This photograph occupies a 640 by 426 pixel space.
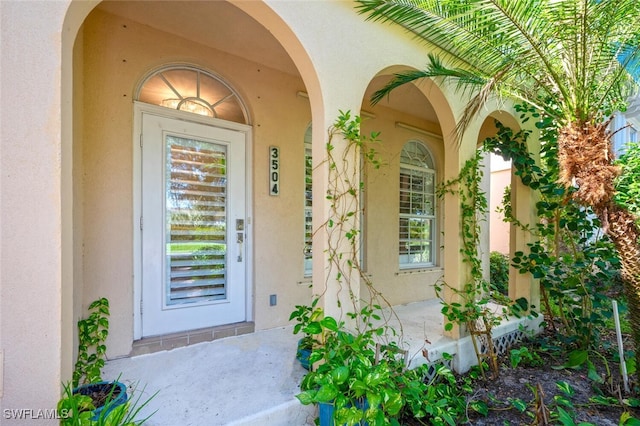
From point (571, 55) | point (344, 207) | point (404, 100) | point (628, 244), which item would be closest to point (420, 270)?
point (404, 100)

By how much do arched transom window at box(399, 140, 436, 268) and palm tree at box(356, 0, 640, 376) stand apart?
2.46 m

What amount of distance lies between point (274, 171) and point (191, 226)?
109cm

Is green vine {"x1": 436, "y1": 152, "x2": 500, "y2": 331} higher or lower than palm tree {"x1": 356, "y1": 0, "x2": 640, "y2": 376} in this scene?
lower

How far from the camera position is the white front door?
308cm

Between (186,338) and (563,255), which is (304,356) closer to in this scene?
(186,338)

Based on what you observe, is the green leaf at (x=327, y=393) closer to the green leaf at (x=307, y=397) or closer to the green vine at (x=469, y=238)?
the green leaf at (x=307, y=397)

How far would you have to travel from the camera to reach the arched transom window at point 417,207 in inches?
209

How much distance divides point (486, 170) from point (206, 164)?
5.97m

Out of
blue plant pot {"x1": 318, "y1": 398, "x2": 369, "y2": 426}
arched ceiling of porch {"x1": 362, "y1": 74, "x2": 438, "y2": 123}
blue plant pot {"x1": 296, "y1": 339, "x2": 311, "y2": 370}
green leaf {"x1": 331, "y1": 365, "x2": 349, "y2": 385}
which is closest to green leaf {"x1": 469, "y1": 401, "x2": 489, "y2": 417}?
blue plant pot {"x1": 318, "y1": 398, "x2": 369, "y2": 426}

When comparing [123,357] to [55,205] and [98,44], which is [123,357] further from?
[98,44]

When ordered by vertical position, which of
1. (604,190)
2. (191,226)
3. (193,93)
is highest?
(193,93)

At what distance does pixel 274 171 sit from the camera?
3.73 metres

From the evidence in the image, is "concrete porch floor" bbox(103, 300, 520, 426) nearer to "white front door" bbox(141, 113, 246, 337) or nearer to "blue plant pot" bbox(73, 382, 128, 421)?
"blue plant pot" bbox(73, 382, 128, 421)

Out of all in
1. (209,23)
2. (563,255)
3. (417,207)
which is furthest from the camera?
(417,207)
